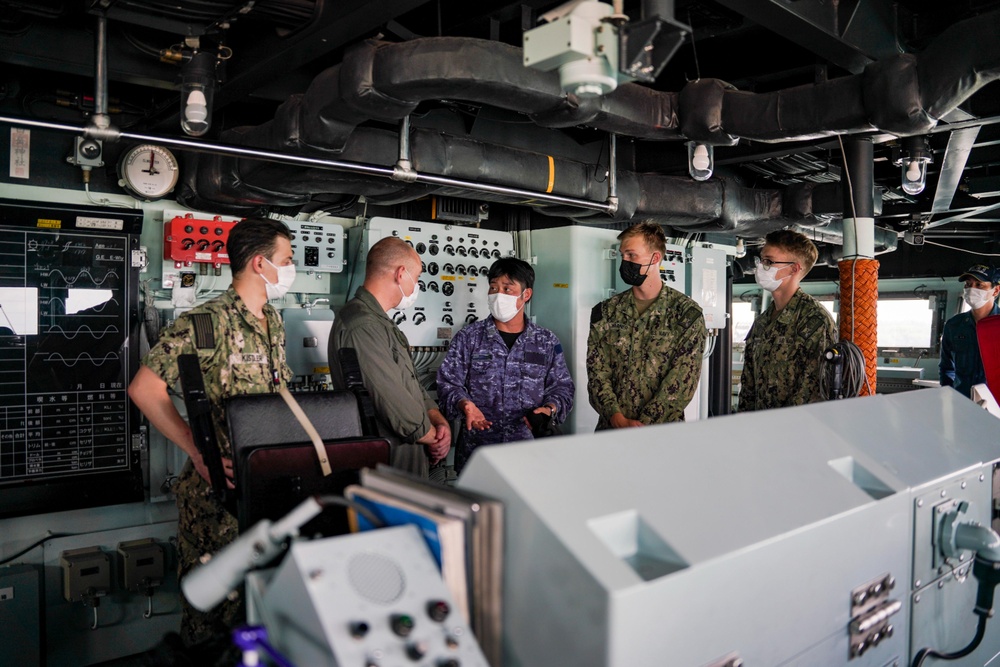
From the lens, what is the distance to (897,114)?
2.64m

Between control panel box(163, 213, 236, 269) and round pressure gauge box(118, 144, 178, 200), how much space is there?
166 millimetres

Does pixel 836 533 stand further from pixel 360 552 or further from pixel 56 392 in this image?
pixel 56 392

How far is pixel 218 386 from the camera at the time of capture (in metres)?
2.37

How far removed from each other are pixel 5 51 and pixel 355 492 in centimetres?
277

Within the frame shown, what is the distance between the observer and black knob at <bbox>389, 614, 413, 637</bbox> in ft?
3.18

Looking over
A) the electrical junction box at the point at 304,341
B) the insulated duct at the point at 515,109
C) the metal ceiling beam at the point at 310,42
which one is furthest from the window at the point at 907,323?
the metal ceiling beam at the point at 310,42

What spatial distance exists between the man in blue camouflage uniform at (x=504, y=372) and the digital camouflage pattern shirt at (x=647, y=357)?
1.34 ft

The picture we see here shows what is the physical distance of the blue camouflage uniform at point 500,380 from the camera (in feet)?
12.6

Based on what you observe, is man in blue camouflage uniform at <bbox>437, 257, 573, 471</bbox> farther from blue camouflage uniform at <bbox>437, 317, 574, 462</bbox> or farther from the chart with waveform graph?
the chart with waveform graph

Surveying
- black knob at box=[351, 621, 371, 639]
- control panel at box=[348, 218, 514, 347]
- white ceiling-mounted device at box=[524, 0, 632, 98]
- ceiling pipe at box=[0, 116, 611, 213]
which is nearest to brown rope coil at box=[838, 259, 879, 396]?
ceiling pipe at box=[0, 116, 611, 213]

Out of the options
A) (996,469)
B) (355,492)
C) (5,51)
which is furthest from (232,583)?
(5,51)

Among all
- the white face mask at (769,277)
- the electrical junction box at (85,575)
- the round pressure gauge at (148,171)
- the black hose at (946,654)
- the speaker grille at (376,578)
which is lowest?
the electrical junction box at (85,575)

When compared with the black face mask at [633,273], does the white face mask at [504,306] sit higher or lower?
lower

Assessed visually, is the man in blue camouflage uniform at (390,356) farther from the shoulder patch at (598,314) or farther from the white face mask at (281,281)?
the shoulder patch at (598,314)
